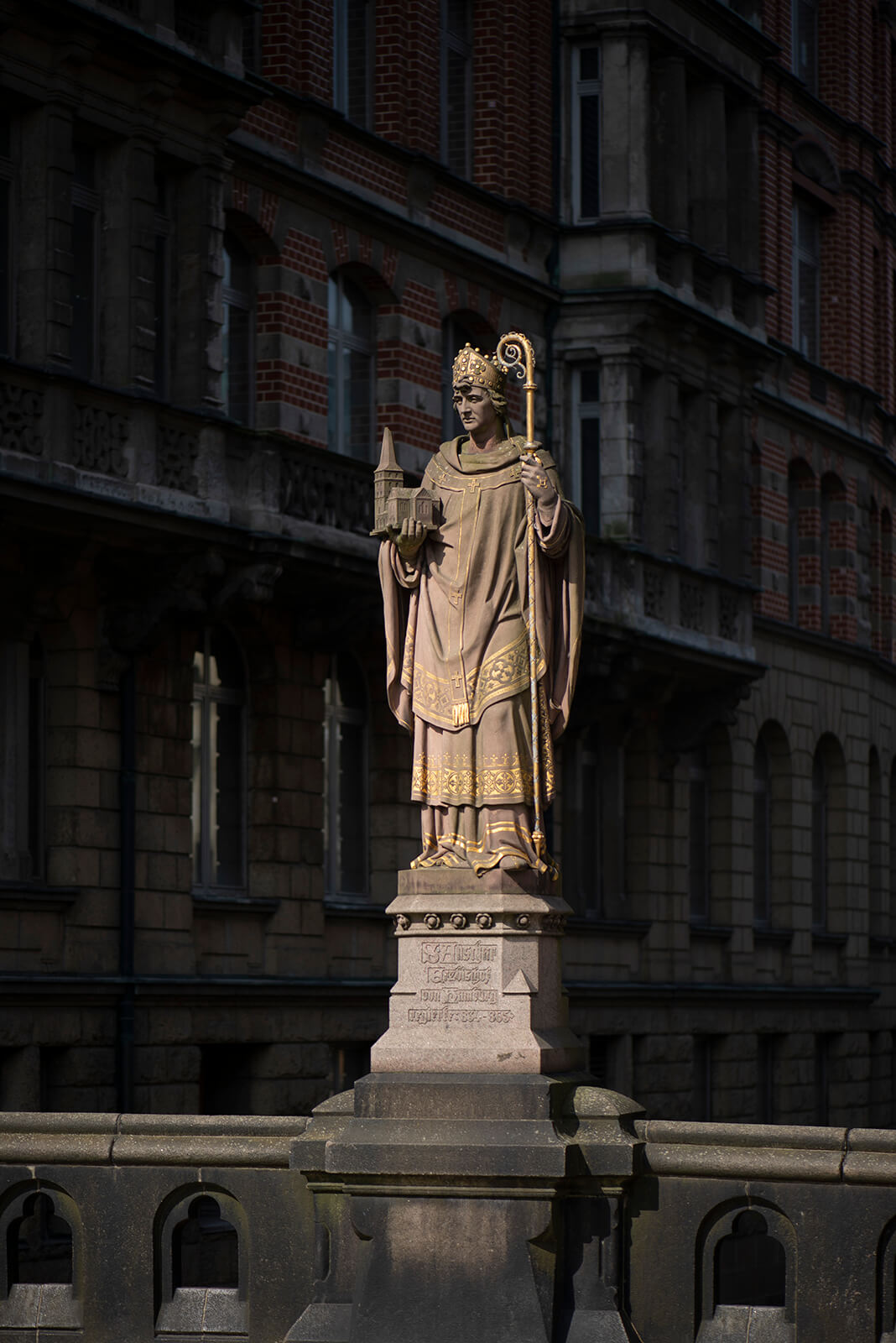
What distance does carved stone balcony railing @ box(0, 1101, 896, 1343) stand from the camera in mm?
12672

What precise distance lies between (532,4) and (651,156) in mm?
2573

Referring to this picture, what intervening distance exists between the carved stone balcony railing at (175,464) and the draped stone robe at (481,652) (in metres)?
9.73

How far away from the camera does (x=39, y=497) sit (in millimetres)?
23078

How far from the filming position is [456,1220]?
12.7 meters

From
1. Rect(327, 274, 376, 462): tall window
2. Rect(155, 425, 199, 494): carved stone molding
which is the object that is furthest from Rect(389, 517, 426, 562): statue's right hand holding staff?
Rect(327, 274, 376, 462): tall window

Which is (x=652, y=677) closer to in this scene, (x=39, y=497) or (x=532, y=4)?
(x=532, y=4)

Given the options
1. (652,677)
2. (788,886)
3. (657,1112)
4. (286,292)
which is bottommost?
(657,1112)

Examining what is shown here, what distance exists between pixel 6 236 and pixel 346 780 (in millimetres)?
7526

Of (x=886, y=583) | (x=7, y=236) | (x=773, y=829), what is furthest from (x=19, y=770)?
(x=886, y=583)

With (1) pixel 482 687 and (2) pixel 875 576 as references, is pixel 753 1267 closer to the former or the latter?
(2) pixel 875 576

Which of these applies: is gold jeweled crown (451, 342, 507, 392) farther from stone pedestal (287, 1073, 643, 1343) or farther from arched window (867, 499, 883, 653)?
arched window (867, 499, 883, 653)

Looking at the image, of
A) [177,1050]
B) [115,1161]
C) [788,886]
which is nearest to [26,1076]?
[177,1050]

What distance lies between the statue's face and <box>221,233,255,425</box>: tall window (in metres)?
14.9

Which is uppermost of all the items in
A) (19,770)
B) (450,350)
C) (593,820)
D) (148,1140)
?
(450,350)
